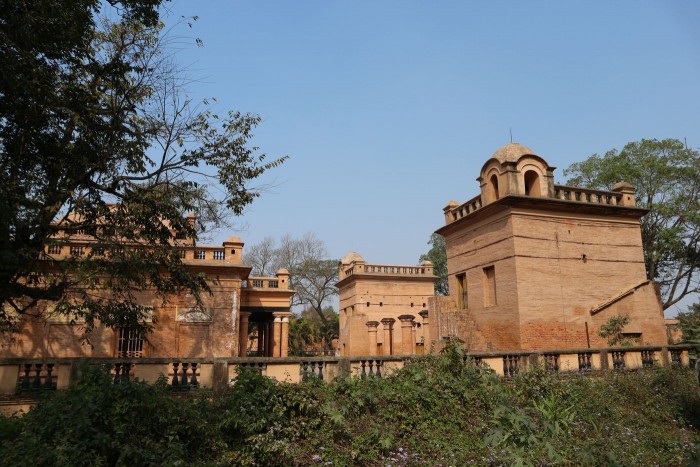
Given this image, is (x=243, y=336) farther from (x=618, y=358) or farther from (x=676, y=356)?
(x=676, y=356)

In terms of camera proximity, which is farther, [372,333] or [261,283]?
[372,333]

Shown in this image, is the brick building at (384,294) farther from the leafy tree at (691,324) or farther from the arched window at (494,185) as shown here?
the leafy tree at (691,324)

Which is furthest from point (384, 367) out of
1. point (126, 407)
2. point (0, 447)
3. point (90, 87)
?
point (90, 87)

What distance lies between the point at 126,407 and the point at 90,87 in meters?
6.75

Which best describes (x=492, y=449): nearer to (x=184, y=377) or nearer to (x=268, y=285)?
(x=184, y=377)

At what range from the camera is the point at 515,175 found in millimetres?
16844

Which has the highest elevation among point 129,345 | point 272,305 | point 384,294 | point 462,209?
point 462,209

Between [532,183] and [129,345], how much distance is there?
Answer: 16.3 m

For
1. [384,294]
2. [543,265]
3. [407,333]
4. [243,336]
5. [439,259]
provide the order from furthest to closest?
[439,259] → [384,294] → [407,333] → [243,336] → [543,265]

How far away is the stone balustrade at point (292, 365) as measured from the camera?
31.9 ft

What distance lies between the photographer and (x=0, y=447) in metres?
6.21

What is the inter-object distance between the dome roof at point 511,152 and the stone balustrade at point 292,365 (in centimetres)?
728

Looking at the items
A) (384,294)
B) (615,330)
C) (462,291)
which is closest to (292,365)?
(462,291)

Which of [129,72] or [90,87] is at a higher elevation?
[129,72]
